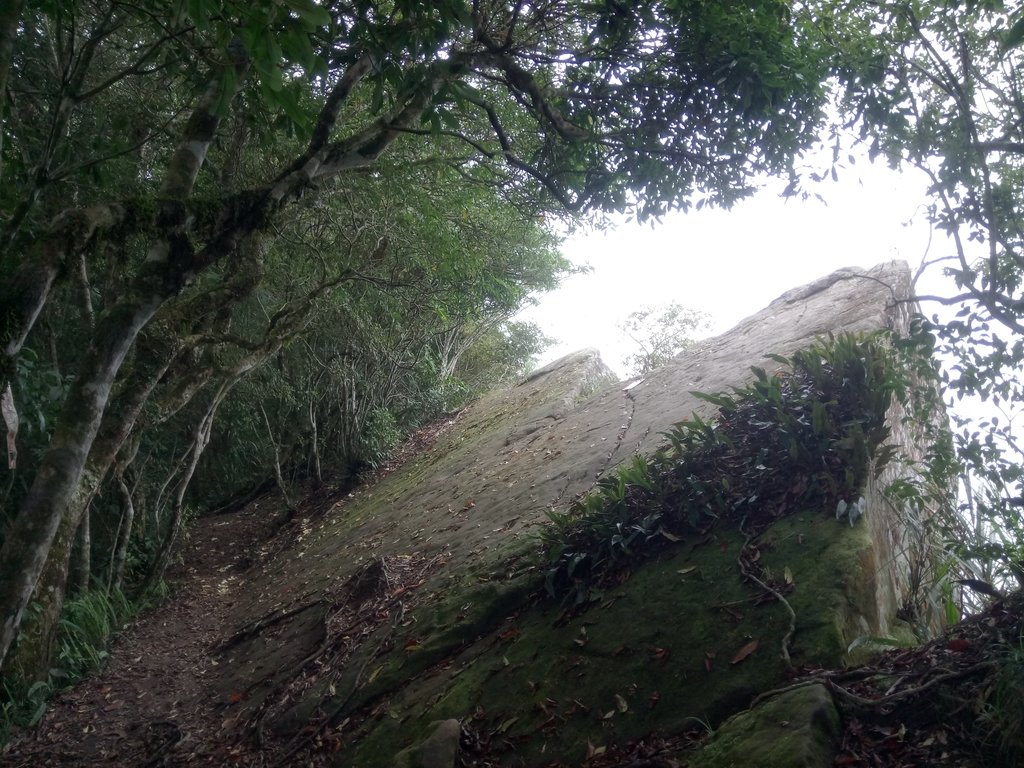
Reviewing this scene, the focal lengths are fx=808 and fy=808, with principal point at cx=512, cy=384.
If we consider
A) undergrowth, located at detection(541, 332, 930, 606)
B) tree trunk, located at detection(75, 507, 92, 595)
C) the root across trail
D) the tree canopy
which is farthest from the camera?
tree trunk, located at detection(75, 507, 92, 595)

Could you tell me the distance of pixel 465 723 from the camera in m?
5.01

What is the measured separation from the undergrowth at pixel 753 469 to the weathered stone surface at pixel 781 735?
1610 mm

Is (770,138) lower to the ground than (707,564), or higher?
higher

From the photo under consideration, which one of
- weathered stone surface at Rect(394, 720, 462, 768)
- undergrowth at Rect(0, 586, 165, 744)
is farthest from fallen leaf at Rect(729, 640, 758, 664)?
undergrowth at Rect(0, 586, 165, 744)

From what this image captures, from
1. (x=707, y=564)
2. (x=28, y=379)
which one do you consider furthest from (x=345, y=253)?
(x=707, y=564)

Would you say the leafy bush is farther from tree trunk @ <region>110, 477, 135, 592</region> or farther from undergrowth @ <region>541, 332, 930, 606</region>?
undergrowth @ <region>541, 332, 930, 606</region>

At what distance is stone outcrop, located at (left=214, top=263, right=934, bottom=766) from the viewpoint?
14.7ft

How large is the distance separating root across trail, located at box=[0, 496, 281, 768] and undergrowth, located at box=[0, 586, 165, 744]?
0.11 metres

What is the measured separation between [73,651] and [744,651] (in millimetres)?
6263

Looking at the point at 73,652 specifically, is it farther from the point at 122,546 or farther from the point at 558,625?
the point at 558,625

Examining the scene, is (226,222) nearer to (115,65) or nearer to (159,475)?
(115,65)

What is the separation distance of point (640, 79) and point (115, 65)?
5.89 metres

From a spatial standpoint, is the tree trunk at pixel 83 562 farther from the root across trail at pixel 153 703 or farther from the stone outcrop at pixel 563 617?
the stone outcrop at pixel 563 617

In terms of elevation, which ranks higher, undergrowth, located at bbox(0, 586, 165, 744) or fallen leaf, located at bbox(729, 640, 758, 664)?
undergrowth, located at bbox(0, 586, 165, 744)
